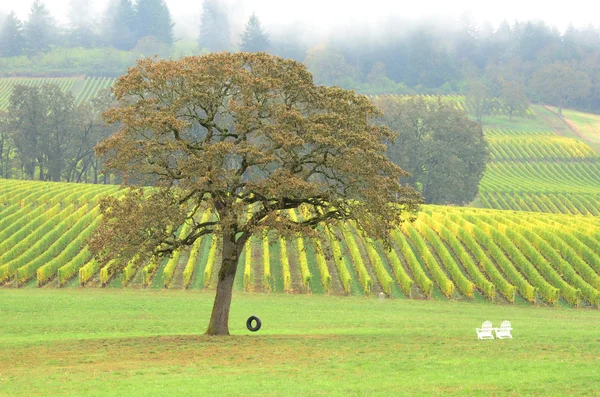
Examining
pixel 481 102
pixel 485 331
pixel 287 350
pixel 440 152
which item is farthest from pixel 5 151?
pixel 481 102

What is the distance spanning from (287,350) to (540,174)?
102m

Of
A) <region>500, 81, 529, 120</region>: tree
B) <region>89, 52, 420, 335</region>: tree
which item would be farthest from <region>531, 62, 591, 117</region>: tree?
<region>89, 52, 420, 335</region>: tree

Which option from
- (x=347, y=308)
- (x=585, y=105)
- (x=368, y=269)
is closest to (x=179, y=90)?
(x=347, y=308)

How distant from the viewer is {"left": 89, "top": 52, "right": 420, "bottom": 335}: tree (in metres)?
24.3

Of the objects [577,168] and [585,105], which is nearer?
[577,168]

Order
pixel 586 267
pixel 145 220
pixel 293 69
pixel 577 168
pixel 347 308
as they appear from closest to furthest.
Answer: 1. pixel 145 220
2. pixel 293 69
3. pixel 347 308
4. pixel 586 267
5. pixel 577 168

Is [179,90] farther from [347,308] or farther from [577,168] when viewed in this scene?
[577,168]

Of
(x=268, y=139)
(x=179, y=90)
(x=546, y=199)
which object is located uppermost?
(x=179, y=90)

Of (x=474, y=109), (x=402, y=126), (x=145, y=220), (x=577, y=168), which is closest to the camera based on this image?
(x=145, y=220)

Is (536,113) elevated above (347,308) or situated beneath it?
elevated above

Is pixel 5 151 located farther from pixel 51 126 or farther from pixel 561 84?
pixel 561 84

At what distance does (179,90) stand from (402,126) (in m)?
67.5

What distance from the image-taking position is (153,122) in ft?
79.9

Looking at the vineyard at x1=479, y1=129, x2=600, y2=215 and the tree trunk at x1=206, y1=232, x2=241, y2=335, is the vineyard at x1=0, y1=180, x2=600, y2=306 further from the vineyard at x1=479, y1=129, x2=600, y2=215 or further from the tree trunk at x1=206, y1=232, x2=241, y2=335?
the vineyard at x1=479, y1=129, x2=600, y2=215
